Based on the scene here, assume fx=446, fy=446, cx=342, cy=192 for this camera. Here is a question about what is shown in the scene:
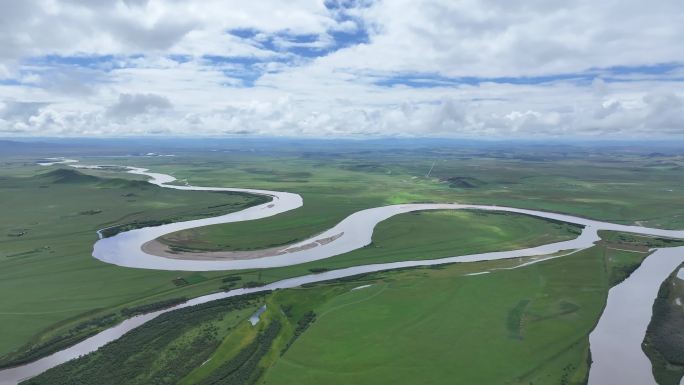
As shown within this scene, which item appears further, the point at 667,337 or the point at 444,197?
the point at 444,197

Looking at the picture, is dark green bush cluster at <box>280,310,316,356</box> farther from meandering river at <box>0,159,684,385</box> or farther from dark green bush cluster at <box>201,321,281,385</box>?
meandering river at <box>0,159,684,385</box>

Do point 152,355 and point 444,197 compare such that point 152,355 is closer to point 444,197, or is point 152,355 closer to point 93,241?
point 93,241

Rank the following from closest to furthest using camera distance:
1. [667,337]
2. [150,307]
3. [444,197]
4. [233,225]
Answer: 1. [667,337]
2. [150,307]
3. [233,225]
4. [444,197]

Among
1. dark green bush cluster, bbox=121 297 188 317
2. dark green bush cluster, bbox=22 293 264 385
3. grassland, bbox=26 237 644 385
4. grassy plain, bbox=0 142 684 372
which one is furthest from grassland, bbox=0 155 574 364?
grassland, bbox=26 237 644 385

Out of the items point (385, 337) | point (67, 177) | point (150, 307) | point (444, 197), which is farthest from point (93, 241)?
point (67, 177)

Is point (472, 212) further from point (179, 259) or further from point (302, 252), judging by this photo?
point (179, 259)

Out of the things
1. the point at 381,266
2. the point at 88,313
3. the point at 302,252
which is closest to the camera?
the point at 88,313

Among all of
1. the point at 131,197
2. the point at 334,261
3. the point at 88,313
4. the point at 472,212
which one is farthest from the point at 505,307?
the point at 131,197
